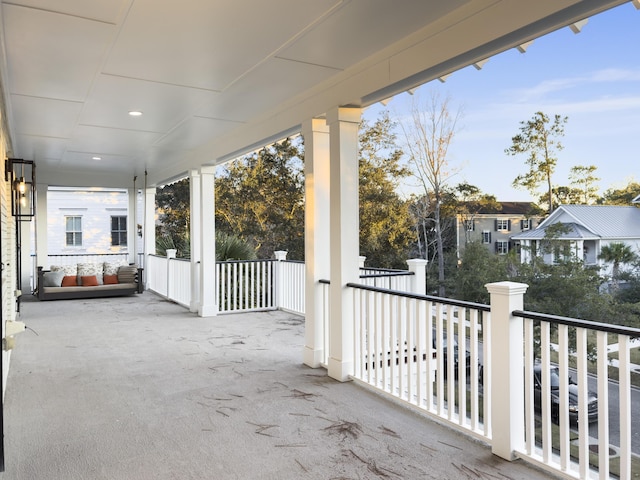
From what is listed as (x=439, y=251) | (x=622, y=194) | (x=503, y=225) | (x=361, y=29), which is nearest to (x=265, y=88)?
(x=361, y=29)

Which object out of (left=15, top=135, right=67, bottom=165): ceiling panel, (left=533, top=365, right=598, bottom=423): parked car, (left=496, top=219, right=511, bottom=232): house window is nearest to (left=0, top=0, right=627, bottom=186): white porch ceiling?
(left=15, top=135, right=67, bottom=165): ceiling panel

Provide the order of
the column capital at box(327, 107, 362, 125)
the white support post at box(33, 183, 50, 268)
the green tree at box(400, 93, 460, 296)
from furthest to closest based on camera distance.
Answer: the white support post at box(33, 183, 50, 268) < the green tree at box(400, 93, 460, 296) < the column capital at box(327, 107, 362, 125)

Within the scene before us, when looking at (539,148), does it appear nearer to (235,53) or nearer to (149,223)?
(235,53)

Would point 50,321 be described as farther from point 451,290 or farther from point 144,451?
point 451,290

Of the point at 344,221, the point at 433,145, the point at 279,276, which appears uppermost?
the point at 433,145

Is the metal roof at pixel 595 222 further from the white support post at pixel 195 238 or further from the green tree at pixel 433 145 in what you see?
the white support post at pixel 195 238

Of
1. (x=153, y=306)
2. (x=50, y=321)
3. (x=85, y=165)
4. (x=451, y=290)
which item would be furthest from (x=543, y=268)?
(x=85, y=165)

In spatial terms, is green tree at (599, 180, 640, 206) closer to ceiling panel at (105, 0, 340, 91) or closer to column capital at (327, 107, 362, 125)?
column capital at (327, 107, 362, 125)

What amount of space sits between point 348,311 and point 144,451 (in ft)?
6.66

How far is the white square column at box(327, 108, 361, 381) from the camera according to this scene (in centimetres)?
433

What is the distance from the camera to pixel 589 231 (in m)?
6.04

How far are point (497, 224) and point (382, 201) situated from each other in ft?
12.3

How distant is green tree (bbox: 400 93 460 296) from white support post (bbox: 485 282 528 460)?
6988mm

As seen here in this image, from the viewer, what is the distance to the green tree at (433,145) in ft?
33.6
